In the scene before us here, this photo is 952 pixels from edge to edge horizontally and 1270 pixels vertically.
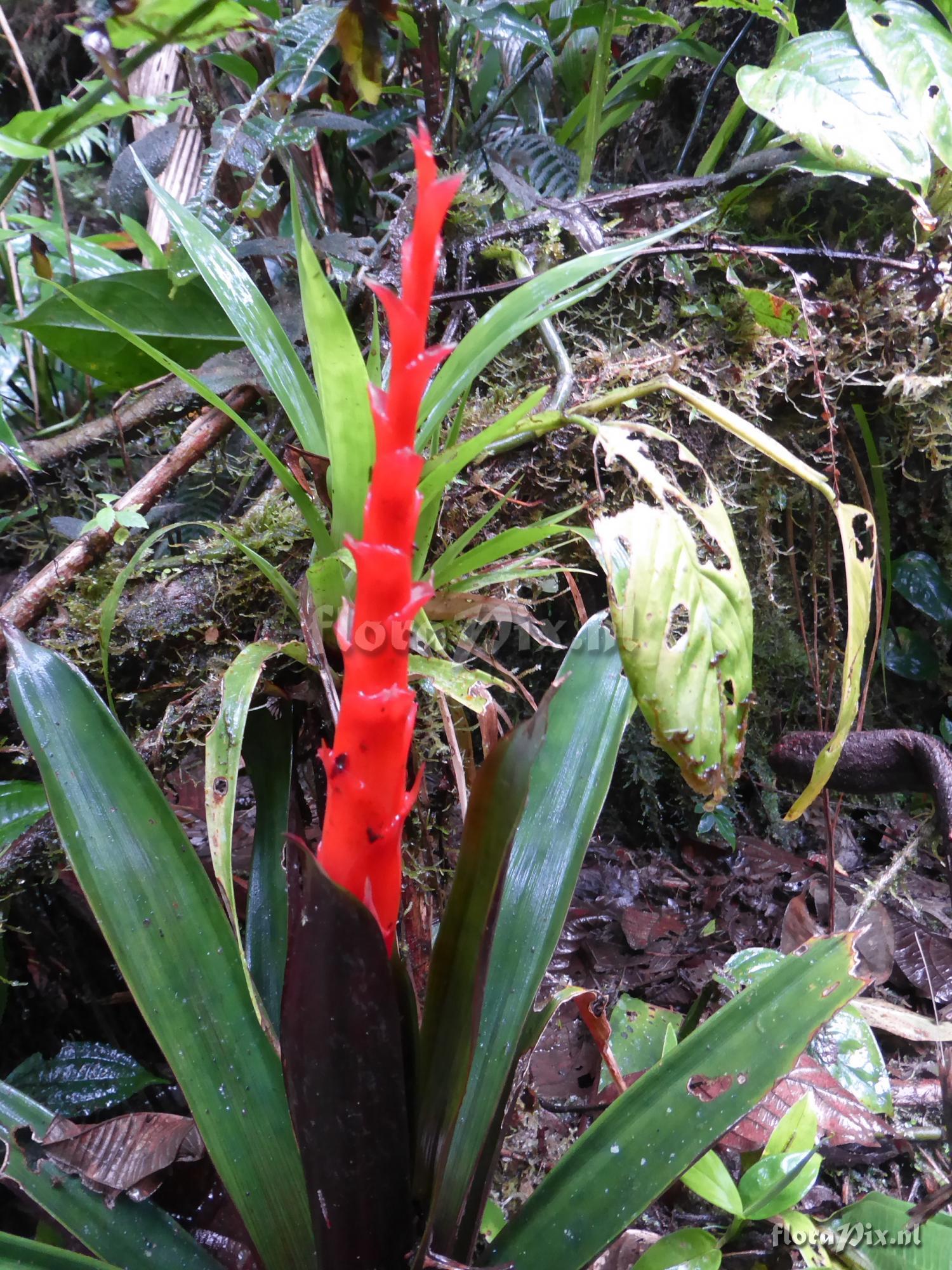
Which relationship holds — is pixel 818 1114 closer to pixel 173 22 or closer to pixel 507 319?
pixel 507 319

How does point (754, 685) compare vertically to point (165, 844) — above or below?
below

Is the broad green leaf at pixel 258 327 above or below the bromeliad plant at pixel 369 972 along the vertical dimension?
above

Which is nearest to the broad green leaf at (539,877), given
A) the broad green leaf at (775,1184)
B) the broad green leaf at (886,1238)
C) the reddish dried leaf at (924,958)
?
the broad green leaf at (775,1184)

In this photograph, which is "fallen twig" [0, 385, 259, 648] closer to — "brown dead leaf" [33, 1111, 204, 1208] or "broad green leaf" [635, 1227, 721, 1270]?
"brown dead leaf" [33, 1111, 204, 1208]

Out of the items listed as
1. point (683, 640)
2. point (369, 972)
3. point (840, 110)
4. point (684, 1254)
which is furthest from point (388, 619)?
point (840, 110)

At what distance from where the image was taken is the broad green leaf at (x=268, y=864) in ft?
2.45

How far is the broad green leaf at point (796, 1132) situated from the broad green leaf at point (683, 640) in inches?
17.4

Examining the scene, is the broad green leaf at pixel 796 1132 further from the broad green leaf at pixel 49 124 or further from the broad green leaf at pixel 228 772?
the broad green leaf at pixel 49 124

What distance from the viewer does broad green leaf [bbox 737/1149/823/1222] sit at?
768 mm

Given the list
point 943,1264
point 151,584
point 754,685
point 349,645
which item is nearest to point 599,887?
point 754,685

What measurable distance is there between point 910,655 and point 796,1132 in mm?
1185

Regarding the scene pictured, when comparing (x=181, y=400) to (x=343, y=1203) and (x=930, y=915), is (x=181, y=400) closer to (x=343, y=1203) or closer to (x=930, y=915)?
(x=343, y=1203)

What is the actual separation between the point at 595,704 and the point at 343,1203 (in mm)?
487

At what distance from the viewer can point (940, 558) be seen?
1.62 metres
